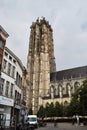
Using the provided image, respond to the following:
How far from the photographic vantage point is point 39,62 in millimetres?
96500

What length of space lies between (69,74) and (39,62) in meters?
14.9

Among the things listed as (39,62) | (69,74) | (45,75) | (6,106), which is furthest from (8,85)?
(69,74)

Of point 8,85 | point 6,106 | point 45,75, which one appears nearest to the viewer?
point 6,106

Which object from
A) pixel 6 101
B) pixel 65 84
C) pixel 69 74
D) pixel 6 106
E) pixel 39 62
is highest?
pixel 39 62

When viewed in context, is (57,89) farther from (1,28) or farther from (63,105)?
(1,28)

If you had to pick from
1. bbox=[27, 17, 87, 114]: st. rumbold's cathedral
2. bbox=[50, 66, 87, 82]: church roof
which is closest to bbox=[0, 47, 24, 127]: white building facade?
bbox=[27, 17, 87, 114]: st. rumbold's cathedral

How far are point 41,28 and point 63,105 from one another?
1669 inches

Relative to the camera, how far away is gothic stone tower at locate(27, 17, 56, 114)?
91625 mm

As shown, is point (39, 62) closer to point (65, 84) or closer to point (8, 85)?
point (65, 84)

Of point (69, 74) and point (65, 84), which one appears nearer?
point (65, 84)

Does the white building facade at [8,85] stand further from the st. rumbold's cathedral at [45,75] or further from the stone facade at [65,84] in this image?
the st. rumbold's cathedral at [45,75]

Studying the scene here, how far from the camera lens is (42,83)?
9144 cm

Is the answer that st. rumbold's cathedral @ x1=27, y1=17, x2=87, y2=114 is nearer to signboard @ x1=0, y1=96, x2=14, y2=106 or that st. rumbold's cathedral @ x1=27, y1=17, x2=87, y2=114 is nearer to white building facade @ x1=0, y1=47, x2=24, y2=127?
white building facade @ x1=0, y1=47, x2=24, y2=127

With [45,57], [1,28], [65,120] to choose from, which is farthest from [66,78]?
[1,28]
